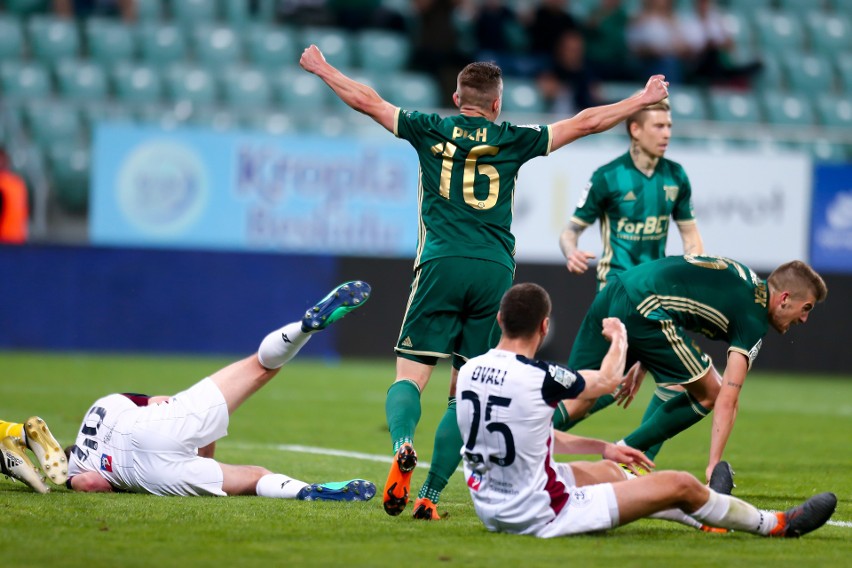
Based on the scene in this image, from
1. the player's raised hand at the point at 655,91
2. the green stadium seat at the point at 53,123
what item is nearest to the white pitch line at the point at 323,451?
the player's raised hand at the point at 655,91

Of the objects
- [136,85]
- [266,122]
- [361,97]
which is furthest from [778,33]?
[361,97]

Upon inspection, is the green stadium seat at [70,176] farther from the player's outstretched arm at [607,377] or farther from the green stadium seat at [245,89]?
the player's outstretched arm at [607,377]

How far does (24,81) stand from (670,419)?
11620 mm

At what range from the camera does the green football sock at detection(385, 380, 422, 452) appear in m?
5.97

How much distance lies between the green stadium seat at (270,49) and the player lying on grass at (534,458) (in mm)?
12710

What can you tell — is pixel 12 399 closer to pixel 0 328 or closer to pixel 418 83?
pixel 0 328

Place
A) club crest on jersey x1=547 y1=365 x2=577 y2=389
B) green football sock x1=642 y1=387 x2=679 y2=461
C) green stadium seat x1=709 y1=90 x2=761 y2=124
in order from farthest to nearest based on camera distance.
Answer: green stadium seat x1=709 y1=90 x2=761 y2=124, green football sock x1=642 y1=387 x2=679 y2=461, club crest on jersey x1=547 y1=365 x2=577 y2=389

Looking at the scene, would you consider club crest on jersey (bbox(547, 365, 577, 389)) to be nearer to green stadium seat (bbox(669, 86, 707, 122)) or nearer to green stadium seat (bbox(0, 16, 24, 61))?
green stadium seat (bbox(0, 16, 24, 61))

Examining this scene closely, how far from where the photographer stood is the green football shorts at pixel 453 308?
246 inches

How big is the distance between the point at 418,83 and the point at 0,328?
6.18 metres

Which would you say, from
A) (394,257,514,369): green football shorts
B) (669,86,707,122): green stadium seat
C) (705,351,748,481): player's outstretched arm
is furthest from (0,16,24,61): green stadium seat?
(705,351,748,481): player's outstretched arm

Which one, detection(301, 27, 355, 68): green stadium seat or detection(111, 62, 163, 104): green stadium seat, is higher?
detection(301, 27, 355, 68): green stadium seat

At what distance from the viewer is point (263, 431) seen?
992 cm

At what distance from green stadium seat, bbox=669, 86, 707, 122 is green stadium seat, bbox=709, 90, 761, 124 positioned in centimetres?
16
